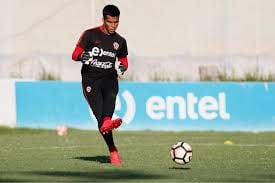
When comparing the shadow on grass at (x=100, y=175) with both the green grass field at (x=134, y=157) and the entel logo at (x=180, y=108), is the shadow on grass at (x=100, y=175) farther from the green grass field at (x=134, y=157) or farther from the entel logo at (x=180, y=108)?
the entel logo at (x=180, y=108)

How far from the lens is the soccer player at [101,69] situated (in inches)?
600

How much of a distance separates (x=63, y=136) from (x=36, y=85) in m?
2.42

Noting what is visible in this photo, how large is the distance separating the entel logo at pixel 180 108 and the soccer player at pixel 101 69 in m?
9.11

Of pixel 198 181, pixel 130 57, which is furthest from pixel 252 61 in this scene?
pixel 198 181

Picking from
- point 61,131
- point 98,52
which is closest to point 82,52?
point 98,52

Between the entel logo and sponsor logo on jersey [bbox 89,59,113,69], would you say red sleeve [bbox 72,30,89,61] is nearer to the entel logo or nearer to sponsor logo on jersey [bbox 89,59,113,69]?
sponsor logo on jersey [bbox 89,59,113,69]

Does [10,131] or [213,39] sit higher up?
[213,39]

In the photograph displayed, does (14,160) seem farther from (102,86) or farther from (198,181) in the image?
(198,181)

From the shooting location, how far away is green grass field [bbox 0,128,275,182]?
1335 centimetres

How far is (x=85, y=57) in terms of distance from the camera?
49.6 ft

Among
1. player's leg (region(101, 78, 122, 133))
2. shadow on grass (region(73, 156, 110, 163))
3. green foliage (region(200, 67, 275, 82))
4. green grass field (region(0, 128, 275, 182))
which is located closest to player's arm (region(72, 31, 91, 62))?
player's leg (region(101, 78, 122, 133))

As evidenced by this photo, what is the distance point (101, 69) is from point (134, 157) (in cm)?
196

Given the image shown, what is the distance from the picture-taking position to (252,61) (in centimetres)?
2833

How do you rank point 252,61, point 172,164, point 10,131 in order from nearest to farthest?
point 172,164 < point 10,131 < point 252,61
